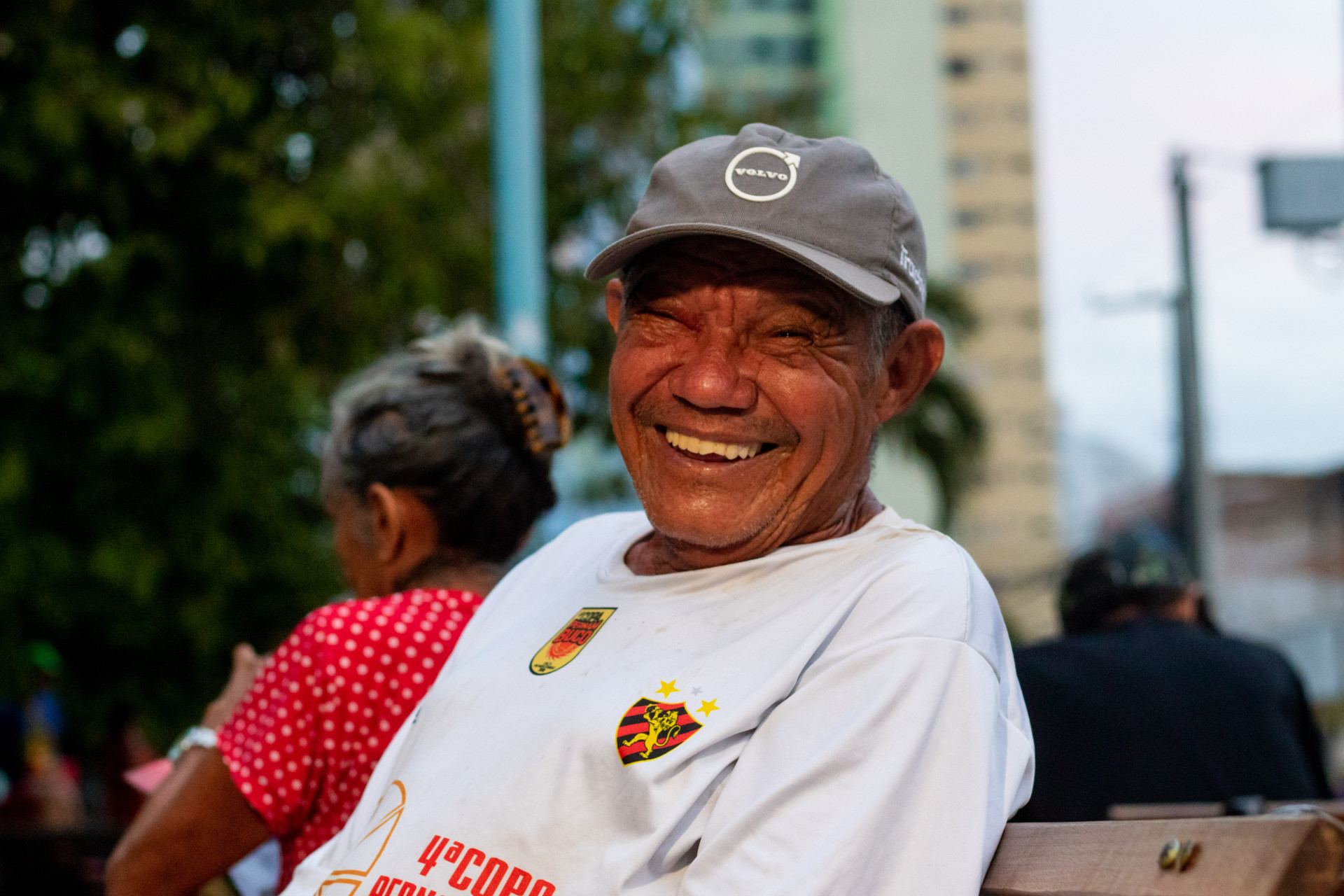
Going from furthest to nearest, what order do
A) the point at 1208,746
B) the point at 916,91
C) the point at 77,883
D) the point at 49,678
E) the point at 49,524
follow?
the point at 916,91
the point at 49,678
the point at 49,524
the point at 77,883
the point at 1208,746

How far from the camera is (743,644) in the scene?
179 centimetres

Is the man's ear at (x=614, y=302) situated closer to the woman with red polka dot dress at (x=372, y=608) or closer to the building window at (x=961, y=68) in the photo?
the woman with red polka dot dress at (x=372, y=608)

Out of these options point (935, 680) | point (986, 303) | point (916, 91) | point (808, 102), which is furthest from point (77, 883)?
point (986, 303)

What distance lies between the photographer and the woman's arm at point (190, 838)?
2277 mm

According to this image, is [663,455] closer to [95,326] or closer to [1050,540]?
[95,326]

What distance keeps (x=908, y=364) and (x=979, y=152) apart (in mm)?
74671

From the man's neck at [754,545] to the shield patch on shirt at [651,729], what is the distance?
296 mm

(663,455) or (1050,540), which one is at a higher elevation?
(663,455)

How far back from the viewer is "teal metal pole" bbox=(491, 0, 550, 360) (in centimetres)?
637

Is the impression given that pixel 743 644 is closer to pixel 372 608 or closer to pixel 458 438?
pixel 372 608

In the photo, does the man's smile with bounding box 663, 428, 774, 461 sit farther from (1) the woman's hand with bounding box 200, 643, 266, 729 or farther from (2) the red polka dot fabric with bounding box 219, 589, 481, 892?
(1) the woman's hand with bounding box 200, 643, 266, 729

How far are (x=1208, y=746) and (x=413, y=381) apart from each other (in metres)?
2.35

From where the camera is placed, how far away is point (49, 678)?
10.6m

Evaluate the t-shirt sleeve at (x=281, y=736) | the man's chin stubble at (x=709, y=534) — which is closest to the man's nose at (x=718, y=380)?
the man's chin stubble at (x=709, y=534)
